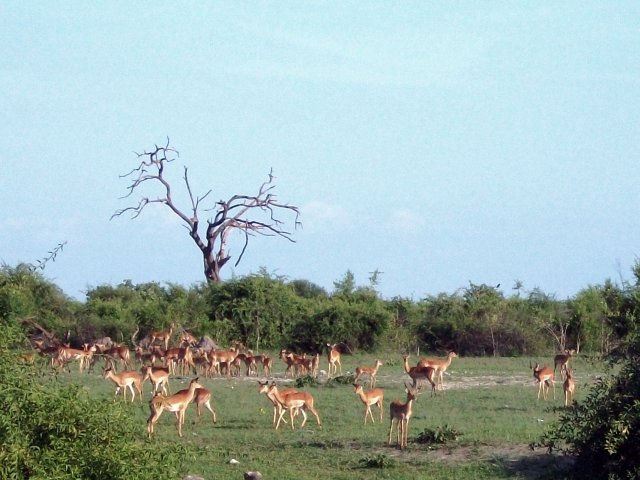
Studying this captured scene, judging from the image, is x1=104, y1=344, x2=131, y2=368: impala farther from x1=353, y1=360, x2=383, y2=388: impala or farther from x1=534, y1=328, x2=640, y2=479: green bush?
x1=534, y1=328, x2=640, y2=479: green bush

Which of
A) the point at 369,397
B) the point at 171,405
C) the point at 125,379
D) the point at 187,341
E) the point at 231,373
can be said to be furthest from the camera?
the point at 187,341

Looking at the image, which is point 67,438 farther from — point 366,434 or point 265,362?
point 265,362

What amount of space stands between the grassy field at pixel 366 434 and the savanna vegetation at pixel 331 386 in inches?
1.7

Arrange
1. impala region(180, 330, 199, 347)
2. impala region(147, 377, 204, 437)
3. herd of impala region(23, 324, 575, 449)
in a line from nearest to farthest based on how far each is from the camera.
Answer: impala region(147, 377, 204, 437)
herd of impala region(23, 324, 575, 449)
impala region(180, 330, 199, 347)

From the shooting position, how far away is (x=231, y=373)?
26219 mm

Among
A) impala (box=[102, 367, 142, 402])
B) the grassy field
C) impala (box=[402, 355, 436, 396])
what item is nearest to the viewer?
the grassy field

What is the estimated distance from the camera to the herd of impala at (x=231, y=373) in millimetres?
17062

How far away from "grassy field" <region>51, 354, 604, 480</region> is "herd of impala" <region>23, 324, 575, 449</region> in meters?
0.28

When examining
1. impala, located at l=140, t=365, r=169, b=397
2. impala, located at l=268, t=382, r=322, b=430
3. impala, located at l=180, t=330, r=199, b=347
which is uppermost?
impala, located at l=180, t=330, r=199, b=347

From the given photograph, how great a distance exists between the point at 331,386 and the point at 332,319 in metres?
11.6

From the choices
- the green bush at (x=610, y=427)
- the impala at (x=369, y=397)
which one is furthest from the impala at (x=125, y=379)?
the green bush at (x=610, y=427)

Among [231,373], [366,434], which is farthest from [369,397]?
[231,373]

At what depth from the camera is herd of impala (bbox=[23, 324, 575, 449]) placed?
1706 centimetres

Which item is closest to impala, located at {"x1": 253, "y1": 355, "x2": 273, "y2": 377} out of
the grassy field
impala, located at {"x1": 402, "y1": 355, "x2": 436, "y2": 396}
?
the grassy field
